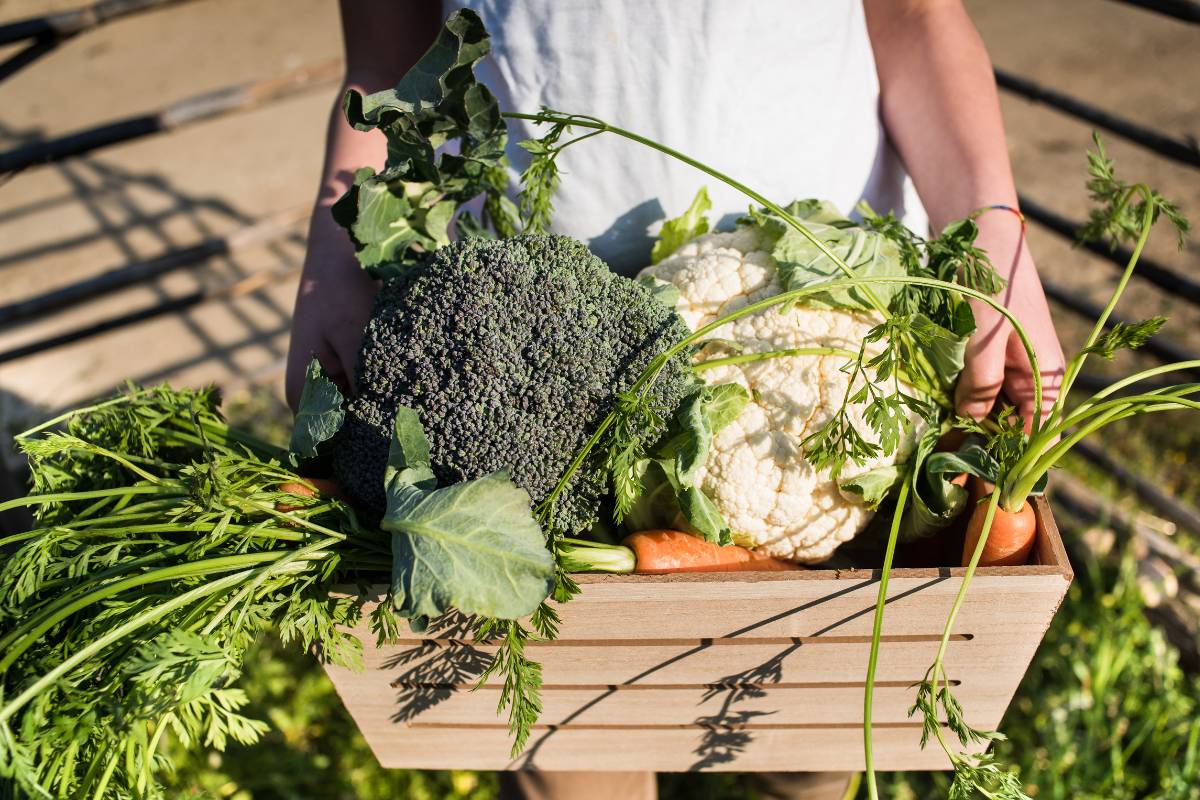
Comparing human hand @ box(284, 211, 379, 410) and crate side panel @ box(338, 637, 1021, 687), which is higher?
human hand @ box(284, 211, 379, 410)

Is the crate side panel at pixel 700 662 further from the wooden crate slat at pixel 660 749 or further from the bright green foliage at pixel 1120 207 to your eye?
the bright green foliage at pixel 1120 207

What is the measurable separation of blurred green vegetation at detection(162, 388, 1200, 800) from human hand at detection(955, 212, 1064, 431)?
0.94 m

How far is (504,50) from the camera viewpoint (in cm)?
114


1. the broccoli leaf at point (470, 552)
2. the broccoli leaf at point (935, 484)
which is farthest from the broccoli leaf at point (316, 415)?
the broccoli leaf at point (935, 484)

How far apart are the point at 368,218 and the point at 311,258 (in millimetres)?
163

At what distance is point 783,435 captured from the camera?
1.00 metres

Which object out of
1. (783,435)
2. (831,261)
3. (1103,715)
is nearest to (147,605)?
(783,435)

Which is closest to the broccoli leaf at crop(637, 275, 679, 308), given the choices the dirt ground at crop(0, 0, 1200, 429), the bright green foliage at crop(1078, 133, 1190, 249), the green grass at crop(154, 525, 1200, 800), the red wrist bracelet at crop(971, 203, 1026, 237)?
the red wrist bracelet at crop(971, 203, 1026, 237)

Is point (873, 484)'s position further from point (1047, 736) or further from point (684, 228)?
point (1047, 736)

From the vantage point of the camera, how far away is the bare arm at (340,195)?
113 cm

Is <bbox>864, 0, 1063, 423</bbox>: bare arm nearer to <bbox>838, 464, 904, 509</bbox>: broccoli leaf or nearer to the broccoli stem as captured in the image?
<bbox>838, 464, 904, 509</bbox>: broccoli leaf

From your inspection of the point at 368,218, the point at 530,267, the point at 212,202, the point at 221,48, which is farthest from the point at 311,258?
the point at 221,48

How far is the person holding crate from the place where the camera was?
1.09 m

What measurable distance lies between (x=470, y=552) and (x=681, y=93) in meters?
0.68
